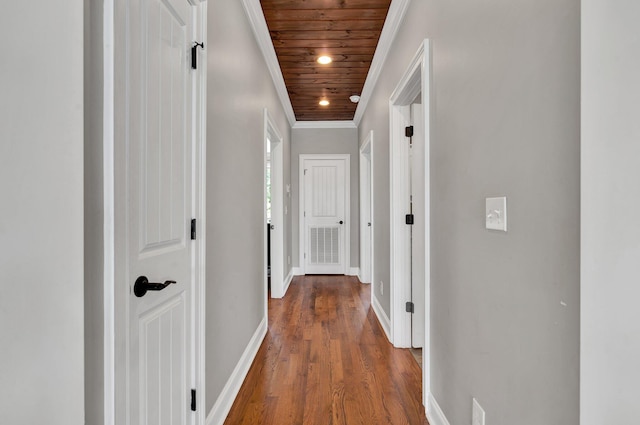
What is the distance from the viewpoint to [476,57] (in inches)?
51.4

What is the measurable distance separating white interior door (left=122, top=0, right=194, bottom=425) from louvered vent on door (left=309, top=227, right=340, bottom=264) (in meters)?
4.17

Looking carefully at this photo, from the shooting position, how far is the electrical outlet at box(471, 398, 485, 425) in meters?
1.26

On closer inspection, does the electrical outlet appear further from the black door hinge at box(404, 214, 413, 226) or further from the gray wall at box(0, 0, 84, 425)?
the black door hinge at box(404, 214, 413, 226)

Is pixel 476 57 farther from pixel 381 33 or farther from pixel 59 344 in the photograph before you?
pixel 381 33

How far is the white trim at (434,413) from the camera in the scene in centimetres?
163

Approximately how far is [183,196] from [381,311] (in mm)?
2496

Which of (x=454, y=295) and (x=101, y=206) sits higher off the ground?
(x=101, y=206)

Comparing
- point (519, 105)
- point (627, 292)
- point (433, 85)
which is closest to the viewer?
point (627, 292)

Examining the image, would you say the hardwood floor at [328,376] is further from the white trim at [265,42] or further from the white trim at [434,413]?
the white trim at [265,42]

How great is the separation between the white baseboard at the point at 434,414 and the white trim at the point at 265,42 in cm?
263

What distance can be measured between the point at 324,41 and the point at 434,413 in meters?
2.84

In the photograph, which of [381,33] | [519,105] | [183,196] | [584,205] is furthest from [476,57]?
[381,33]

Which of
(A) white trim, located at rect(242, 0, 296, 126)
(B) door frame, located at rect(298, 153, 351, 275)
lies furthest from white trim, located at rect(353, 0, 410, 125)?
(B) door frame, located at rect(298, 153, 351, 275)

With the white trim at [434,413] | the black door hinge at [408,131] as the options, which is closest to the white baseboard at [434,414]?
the white trim at [434,413]
